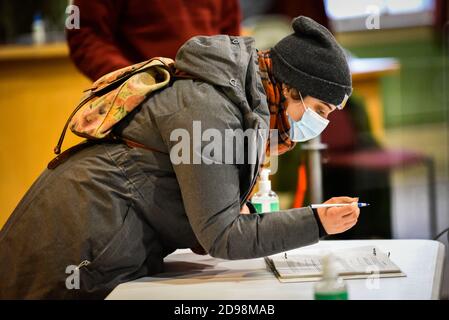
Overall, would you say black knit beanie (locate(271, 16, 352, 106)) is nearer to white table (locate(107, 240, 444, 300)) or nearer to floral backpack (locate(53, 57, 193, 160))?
floral backpack (locate(53, 57, 193, 160))

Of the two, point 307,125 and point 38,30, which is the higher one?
point 38,30

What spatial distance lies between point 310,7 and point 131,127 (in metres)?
2.68

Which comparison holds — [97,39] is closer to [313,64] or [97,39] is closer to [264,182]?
[264,182]

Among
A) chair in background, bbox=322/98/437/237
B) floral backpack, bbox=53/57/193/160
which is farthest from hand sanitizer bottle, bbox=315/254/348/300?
chair in background, bbox=322/98/437/237

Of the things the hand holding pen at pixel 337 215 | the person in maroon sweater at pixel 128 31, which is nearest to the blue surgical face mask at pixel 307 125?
the hand holding pen at pixel 337 215

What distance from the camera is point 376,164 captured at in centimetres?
427

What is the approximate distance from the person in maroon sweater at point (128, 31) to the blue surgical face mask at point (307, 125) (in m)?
0.96

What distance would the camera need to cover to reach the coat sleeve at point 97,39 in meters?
2.93

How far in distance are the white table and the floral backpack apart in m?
0.39

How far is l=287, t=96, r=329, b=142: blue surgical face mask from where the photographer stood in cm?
208

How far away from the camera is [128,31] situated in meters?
3.01

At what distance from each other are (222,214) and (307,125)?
383 millimetres

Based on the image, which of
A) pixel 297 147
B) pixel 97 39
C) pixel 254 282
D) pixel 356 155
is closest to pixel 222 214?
pixel 254 282

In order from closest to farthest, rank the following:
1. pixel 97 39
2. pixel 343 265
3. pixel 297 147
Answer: pixel 343 265 < pixel 97 39 < pixel 297 147
